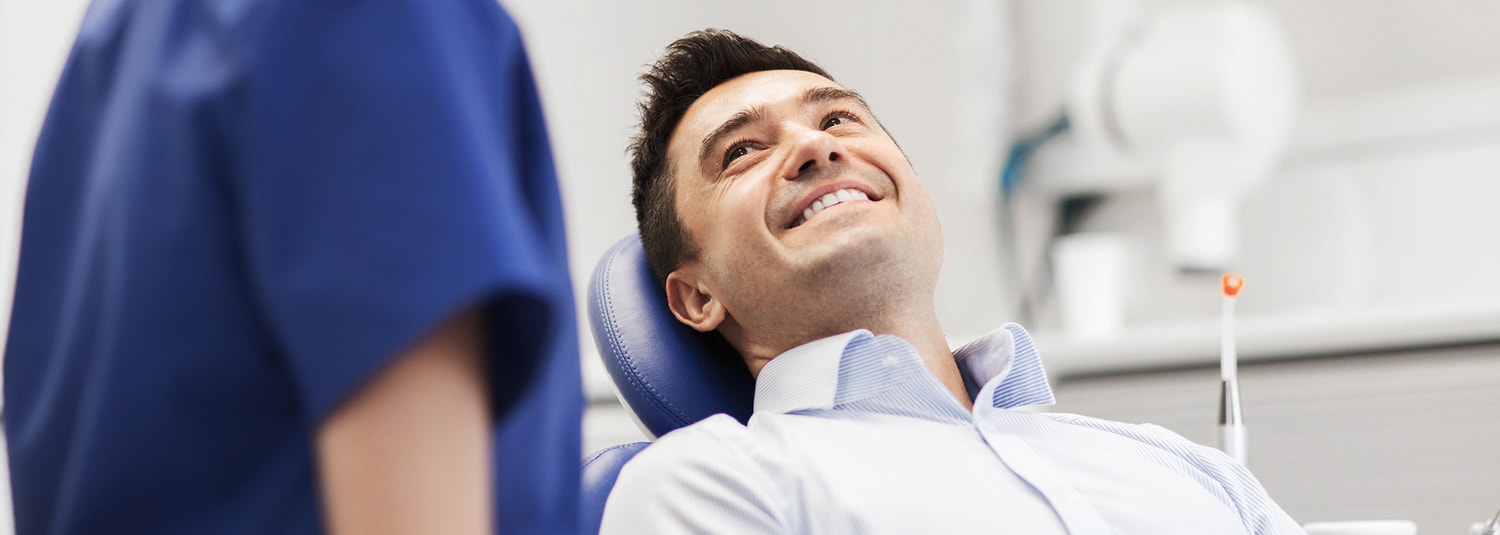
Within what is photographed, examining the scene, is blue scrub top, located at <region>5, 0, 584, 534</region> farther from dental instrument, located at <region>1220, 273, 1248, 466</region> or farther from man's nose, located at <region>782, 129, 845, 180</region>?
dental instrument, located at <region>1220, 273, 1248, 466</region>

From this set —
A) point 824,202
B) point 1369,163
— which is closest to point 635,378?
point 824,202

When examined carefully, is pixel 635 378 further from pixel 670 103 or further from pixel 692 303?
pixel 670 103

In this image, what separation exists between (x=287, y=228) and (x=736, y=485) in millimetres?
703

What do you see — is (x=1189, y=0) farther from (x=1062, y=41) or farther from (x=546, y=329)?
(x=546, y=329)

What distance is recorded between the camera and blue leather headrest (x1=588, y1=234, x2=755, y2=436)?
131cm

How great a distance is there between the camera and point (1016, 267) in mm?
2467

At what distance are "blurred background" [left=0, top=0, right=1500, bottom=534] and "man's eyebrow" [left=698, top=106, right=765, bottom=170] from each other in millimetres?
298

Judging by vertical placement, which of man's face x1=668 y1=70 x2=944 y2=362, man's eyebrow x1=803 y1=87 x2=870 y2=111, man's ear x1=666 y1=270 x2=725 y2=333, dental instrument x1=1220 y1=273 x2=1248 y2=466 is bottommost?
dental instrument x1=1220 y1=273 x2=1248 y2=466

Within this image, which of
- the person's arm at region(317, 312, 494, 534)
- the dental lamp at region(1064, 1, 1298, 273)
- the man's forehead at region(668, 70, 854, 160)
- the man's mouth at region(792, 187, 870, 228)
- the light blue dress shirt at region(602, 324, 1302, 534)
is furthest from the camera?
the dental lamp at region(1064, 1, 1298, 273)

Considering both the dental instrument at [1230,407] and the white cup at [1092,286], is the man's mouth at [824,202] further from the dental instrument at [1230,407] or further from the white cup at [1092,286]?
the white cup at [1092,286]

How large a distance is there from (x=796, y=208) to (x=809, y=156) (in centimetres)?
6

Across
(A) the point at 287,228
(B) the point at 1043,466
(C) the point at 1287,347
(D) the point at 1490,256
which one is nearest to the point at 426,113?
(A) the point at 287,228

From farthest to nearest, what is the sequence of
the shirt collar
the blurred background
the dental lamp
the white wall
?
the white wall
the dental lamp
the blurred background
the shirt collar

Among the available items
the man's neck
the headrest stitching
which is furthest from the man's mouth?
the headrest stitching
